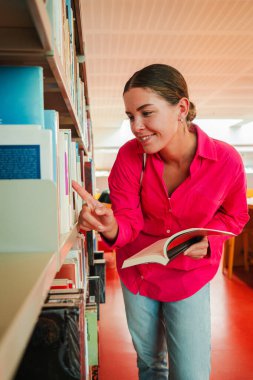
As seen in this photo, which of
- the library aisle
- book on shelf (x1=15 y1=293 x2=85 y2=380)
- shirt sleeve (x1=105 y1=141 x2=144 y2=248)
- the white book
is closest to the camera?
book on shelf (x1=15 y1=293 x2=85 y2=380)

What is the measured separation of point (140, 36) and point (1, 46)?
2.96 m

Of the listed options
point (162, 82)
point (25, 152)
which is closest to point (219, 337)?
point (162, 82)

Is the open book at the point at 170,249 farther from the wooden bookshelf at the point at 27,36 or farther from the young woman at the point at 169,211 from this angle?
the wooden bookshelf at the point at 27,36

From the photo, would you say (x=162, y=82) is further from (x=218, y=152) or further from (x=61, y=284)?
(x=61, y=284)

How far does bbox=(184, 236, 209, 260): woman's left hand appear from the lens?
1198mm

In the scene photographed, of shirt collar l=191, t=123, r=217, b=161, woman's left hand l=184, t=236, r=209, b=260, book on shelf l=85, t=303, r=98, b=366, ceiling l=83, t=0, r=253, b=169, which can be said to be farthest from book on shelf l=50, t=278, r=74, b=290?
ceiling l=83, t=0, r=253, b=169

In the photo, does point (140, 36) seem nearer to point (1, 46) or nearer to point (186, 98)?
point (186, 98)

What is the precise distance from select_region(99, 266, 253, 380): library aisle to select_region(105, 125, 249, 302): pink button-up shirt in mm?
1055

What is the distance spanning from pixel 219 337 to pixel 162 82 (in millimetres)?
2055

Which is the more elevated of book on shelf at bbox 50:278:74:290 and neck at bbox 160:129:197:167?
neck at bbox 160:129:197:167

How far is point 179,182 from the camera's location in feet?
4.40

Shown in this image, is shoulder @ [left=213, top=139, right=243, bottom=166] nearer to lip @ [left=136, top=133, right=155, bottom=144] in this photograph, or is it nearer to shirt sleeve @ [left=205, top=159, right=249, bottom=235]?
shirt sleeve @ [left=205, top=159, right=249, bottom=235]

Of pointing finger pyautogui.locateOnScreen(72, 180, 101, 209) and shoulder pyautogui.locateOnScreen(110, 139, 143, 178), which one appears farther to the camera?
shoulder pyautogui.locateOnScreen(110, 139, 143, 178)

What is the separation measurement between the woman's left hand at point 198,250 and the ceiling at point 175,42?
84.3 inches
